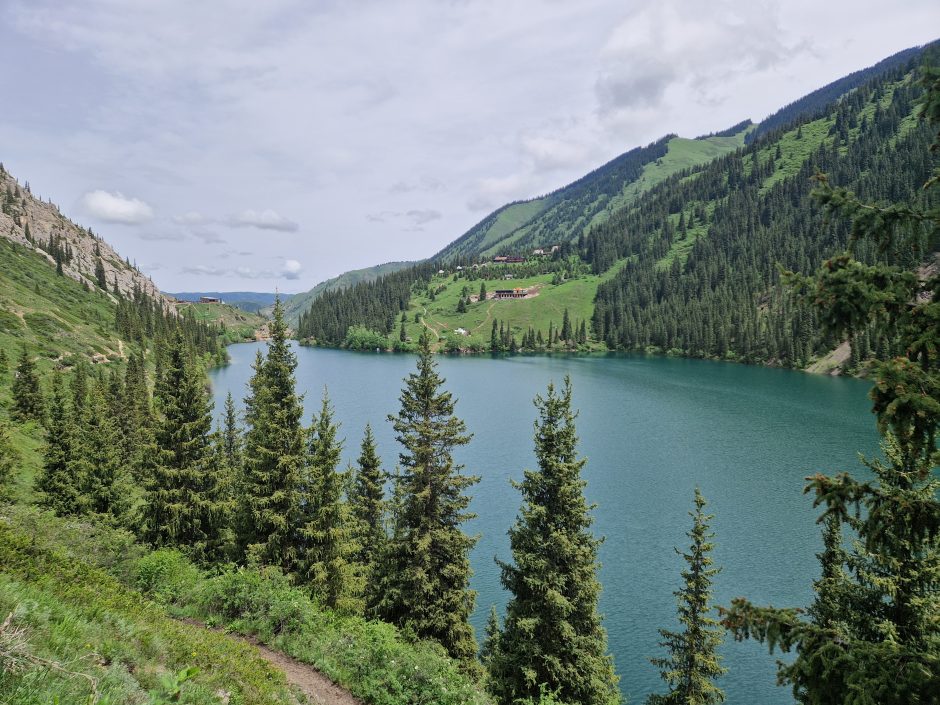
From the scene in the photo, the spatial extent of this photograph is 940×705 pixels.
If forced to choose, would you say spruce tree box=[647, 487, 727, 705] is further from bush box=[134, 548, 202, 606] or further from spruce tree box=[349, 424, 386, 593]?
bush box=[134, 548, 202, 606]

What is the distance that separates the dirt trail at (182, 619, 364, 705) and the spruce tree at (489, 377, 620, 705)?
7.09 meters

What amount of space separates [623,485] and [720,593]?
→ 68.7ft

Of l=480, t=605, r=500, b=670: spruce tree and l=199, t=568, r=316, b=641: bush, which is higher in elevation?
l=199, t=568, r=316, b=641: bush

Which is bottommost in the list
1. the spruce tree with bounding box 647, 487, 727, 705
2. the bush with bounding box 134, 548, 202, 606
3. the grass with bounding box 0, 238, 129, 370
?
the spruce tree with bounding box 647, 487, 727, 705

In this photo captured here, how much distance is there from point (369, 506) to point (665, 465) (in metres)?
43.0

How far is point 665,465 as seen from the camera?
2414 inches

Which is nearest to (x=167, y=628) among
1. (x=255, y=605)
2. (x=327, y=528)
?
(x=255, y=605)

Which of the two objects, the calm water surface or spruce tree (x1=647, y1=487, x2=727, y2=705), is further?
the calm water surface

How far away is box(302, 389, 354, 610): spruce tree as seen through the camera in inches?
897

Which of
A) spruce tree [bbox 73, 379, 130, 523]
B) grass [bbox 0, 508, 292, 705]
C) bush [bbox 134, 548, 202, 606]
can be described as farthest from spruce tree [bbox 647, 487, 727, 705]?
A: spruce tree [bbox 73, 379, 130, 523]

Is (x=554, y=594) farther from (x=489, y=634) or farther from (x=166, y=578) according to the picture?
(x=166, y=578)

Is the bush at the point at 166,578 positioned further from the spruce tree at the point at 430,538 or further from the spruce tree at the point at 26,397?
the spruce tree at the point at 26,397

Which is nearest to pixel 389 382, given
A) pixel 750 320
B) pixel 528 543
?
pixel 528 543

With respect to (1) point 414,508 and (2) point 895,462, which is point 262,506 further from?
(2) point 895,462
